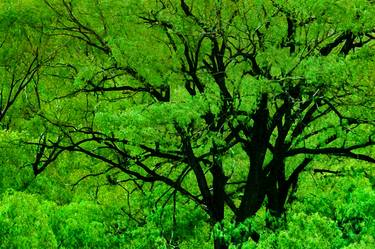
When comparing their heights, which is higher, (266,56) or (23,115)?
(23,115)

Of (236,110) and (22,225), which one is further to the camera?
(22,225)

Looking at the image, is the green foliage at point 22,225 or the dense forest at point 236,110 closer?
the dense forest at point 236,110

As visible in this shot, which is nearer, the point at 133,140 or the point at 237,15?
the point at 133,140

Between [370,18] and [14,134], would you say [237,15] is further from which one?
[14,134]

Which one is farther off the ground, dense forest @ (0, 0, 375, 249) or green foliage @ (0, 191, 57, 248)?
dense forest @ (0, 0, 375, 249)

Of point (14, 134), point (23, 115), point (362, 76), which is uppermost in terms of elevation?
point (23, 115)

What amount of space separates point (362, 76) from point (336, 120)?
1602mm

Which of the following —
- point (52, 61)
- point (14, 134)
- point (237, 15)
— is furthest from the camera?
point (52, 61)

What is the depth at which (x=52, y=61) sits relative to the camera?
25078mm

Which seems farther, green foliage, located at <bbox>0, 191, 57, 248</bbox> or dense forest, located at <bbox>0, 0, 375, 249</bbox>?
green foliage, located at <bbox>0, 191, 57, 248</bbox>

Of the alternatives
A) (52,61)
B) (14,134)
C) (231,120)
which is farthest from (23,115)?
(231,120)

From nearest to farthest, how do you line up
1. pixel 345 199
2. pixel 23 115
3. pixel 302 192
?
pixel 345 199 < pixel 302 192 < pixel 23 115

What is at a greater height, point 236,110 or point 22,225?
point 236,110

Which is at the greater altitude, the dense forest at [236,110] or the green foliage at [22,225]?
the dense forest at [236,110]
